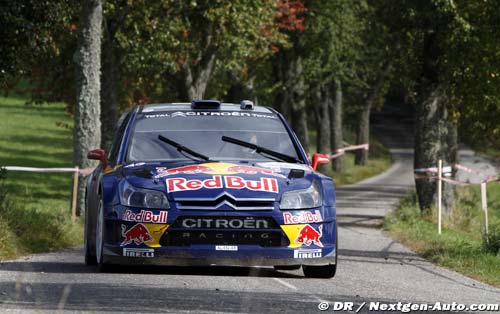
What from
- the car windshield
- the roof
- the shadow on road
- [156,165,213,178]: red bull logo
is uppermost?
the roof

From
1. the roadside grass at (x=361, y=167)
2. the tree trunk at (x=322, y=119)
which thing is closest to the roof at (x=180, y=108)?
the roadside grass at (x=361, y=167)

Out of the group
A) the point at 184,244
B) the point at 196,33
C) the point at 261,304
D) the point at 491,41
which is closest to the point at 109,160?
the point at 184,244

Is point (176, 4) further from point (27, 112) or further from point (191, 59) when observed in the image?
point (27, 112)

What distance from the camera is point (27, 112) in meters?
84.8

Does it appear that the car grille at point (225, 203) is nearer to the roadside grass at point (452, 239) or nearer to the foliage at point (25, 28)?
the roadside grass at point (452, 239)

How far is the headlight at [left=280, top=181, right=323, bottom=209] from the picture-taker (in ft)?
41.0

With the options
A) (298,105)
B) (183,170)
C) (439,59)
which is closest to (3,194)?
(183,170)

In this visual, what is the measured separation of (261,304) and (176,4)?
23.0 meters

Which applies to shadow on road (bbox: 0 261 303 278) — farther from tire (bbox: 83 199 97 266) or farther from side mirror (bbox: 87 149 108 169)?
side mirror (bbox: 87 149 108 169)

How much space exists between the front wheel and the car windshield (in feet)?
3.95

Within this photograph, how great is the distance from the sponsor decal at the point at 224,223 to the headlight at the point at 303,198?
0.26m

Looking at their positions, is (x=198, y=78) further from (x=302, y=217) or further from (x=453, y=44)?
(x=302, y=217)

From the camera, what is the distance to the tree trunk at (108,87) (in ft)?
100

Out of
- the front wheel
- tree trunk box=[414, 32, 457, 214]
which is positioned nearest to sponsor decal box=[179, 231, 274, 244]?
the front wheel
